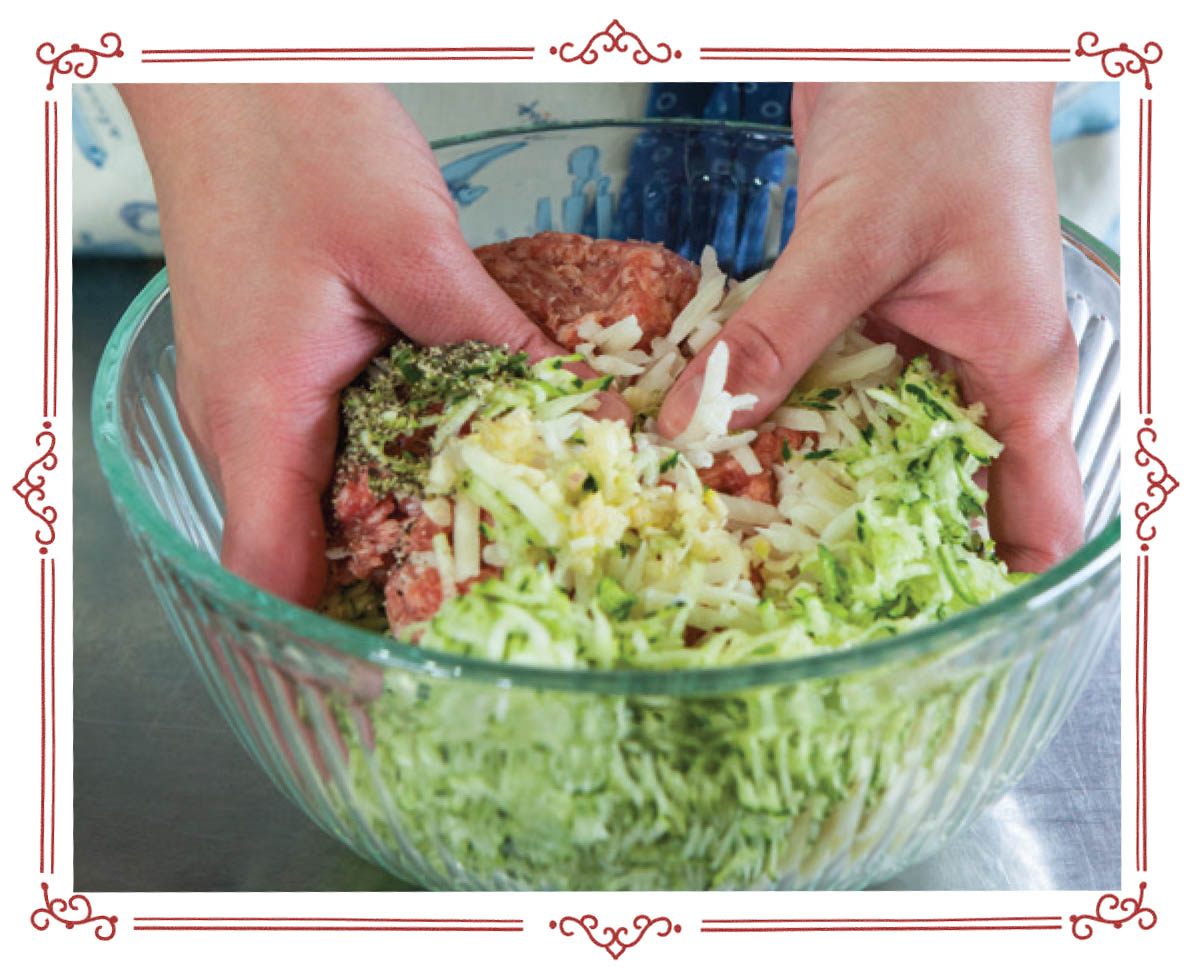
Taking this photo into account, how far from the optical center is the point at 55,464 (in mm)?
1088

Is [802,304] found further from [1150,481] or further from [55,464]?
[55,464]

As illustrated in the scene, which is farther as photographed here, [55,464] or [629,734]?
[55,464]

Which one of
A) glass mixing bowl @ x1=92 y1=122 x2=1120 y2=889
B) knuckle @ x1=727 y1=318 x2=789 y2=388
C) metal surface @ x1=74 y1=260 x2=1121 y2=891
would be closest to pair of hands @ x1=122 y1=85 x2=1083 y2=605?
knuckle @ x1=727 y1=318 x2=789 y2=388

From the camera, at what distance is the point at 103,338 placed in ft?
6.16

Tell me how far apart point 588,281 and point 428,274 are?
0.72 ft

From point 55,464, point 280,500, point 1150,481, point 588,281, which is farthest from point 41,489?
point 1150,481

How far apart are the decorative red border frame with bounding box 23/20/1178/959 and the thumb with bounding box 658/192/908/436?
0.17 metres
